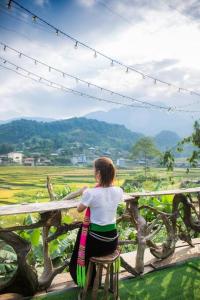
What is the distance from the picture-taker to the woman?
9.03ft

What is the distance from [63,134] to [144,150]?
17.0 metres

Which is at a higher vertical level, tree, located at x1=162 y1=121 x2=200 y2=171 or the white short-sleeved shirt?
tree, located at x1=162 y1=121 x2=200 y2=171

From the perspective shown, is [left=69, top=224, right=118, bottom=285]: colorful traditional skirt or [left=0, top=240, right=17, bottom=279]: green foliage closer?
[left=69, top=224, right=118, bottom=285]: colorful traditional skirt

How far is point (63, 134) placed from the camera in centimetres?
6981

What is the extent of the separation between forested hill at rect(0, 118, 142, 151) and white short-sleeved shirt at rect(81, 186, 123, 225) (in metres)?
46.7

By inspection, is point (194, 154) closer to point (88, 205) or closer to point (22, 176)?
point (88, 205)

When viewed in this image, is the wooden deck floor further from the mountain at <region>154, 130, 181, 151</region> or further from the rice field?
the mountain at <region>154, 130, 181, 151</region>

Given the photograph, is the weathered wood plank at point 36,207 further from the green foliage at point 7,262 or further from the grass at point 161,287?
the green foliage at point 7,262

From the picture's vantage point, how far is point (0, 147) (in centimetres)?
4438

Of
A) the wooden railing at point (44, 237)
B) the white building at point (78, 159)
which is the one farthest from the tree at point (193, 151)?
the white building at point (78, 159)

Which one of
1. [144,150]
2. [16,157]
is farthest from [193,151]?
[144,150]

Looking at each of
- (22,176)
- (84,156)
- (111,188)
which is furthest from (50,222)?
(84,156)

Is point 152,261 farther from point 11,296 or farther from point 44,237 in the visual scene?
point 11,296

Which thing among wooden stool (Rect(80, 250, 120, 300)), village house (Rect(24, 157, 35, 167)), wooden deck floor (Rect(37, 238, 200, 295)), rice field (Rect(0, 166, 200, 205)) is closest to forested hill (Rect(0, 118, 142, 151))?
village house (Rect(24, 157, 35, 167))
